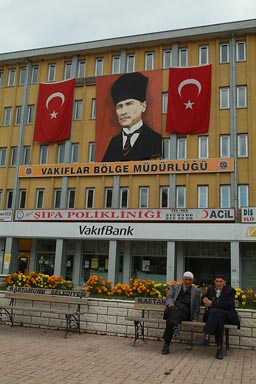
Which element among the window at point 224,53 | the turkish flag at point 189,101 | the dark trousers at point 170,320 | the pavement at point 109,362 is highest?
the window at point 224,53

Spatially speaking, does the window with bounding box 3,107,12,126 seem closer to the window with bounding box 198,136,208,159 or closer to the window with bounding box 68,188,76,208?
the window with bounding box 68,188,76,208

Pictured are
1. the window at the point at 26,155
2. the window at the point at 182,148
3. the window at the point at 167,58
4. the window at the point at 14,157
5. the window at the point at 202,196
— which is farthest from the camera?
the window at the point at 14,157

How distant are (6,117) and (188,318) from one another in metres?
25.4

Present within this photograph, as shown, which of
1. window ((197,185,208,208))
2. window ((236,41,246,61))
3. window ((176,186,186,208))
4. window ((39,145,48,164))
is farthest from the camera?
window ((39,145,48,164))

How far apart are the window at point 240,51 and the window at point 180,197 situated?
8.99 m

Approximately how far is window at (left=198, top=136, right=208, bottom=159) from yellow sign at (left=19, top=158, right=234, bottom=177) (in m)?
0.51

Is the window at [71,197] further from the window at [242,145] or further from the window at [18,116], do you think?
the window at [242,145]

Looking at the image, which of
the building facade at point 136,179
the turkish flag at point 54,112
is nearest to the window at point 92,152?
the building facade at point 136,179

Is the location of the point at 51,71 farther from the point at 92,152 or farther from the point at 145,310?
the point at 145,310

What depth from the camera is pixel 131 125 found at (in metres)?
26.6

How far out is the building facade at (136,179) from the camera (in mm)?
24047

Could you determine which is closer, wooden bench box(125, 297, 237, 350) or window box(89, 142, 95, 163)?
wooden bench box(125, 297, 237, 350)

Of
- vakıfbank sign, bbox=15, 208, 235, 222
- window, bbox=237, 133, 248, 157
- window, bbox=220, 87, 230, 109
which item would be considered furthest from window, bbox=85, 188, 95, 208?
window, bbox=220, 87, 230, 109

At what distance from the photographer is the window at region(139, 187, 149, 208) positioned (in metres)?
25.6
